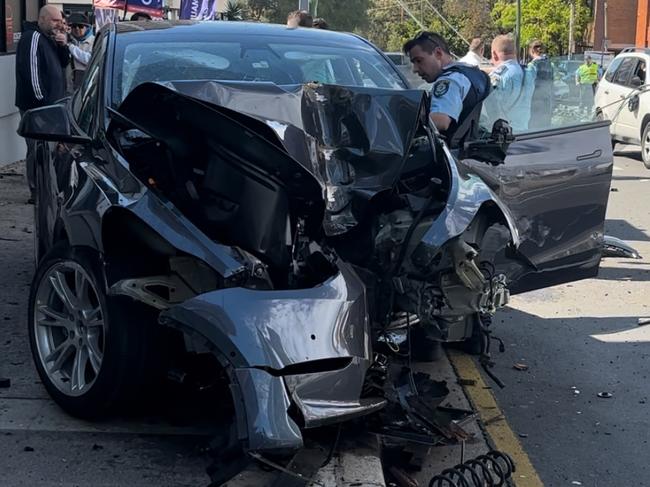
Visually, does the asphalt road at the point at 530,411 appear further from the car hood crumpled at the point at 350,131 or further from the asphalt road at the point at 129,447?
the car hood crumpled at the point at 350,131

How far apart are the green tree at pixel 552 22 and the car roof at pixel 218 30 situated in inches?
1796

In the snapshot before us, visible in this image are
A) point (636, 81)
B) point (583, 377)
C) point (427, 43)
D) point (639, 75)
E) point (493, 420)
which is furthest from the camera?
point (639, 75)

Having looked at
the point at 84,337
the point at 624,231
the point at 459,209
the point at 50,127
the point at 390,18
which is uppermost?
the point at 50,127

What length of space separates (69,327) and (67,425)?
473 millimetres

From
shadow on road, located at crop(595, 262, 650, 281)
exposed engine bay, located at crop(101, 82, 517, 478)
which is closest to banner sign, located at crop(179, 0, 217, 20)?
shadow on road, located at crop(595, 262, 650, 281)

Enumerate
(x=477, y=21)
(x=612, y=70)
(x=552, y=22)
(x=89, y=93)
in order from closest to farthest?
1. (x=89, y=93)
2. (x=612, y=70)
3. (x=552, y=22)
4. (x=477, y=21)

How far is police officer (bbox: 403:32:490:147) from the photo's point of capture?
611cm

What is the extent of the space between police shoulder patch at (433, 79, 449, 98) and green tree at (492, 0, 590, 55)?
4565 cm

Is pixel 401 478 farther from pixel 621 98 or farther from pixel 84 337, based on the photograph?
pixel 621 98

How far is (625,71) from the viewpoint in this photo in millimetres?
18797

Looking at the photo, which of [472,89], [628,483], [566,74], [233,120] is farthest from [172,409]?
[566,74]

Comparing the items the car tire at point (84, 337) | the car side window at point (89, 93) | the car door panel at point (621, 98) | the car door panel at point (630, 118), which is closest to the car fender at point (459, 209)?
the car tire at point (84, 337)

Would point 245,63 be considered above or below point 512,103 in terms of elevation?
above

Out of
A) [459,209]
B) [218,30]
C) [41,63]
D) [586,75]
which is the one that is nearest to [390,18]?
[586,75]
